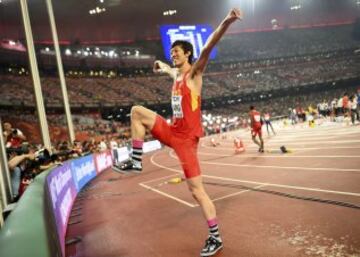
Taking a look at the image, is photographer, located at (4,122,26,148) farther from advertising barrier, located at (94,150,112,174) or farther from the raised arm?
advertising barrier, located at (94,150,112,174)

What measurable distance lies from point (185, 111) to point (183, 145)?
0.37m

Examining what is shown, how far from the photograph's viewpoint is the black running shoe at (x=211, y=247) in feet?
10.8

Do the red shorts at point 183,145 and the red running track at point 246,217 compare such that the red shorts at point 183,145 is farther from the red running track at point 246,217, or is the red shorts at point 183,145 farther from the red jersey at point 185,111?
the red running track at point 246,217

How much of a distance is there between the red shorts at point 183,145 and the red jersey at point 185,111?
58 mm

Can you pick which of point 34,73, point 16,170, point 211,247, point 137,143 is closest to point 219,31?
point 137,143

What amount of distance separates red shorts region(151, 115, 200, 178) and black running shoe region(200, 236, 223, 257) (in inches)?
28.1

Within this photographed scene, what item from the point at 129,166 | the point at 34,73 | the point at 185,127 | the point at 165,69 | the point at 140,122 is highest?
the point at 34,73

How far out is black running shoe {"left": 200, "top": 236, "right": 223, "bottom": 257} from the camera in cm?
331

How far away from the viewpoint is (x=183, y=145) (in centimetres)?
350

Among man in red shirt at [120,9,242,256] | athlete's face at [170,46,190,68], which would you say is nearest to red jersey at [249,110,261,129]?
man in red shirt at [120,9,242,256]

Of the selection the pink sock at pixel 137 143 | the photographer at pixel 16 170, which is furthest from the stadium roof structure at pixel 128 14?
the pink sock at pixel 137 143

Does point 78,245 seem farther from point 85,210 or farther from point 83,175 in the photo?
point 83,175

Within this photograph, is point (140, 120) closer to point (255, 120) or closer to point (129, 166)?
point (129, 166)

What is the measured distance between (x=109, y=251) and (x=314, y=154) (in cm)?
717
